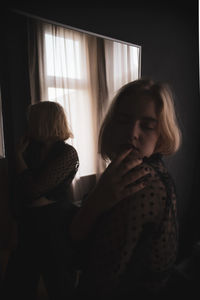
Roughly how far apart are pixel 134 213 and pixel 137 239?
6cm

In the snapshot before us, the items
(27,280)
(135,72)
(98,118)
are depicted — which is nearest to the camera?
(27,280)

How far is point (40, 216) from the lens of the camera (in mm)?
599

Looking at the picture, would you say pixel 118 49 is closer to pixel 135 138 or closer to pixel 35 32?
pixel 35 32

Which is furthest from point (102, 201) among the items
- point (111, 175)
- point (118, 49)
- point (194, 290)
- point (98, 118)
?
point (118, 49)

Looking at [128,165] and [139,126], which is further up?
[139,126]

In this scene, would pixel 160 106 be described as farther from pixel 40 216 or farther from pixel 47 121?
pixel 40 216

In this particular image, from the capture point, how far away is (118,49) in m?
0.78

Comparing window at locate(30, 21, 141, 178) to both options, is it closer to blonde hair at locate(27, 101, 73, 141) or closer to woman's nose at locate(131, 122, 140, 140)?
blonde hair at locate(27, 101, 73, 141)

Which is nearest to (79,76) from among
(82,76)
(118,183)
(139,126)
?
(82,76)

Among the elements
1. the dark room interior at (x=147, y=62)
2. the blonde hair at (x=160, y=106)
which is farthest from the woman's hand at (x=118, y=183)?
the dark room interior at (x=147, y=62)

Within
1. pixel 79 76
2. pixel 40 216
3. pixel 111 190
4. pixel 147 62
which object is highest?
pixel 147 62

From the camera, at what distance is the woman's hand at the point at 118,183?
1.57 feet

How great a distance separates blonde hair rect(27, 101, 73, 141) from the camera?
1.91ft

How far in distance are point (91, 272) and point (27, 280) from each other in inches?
9.6
